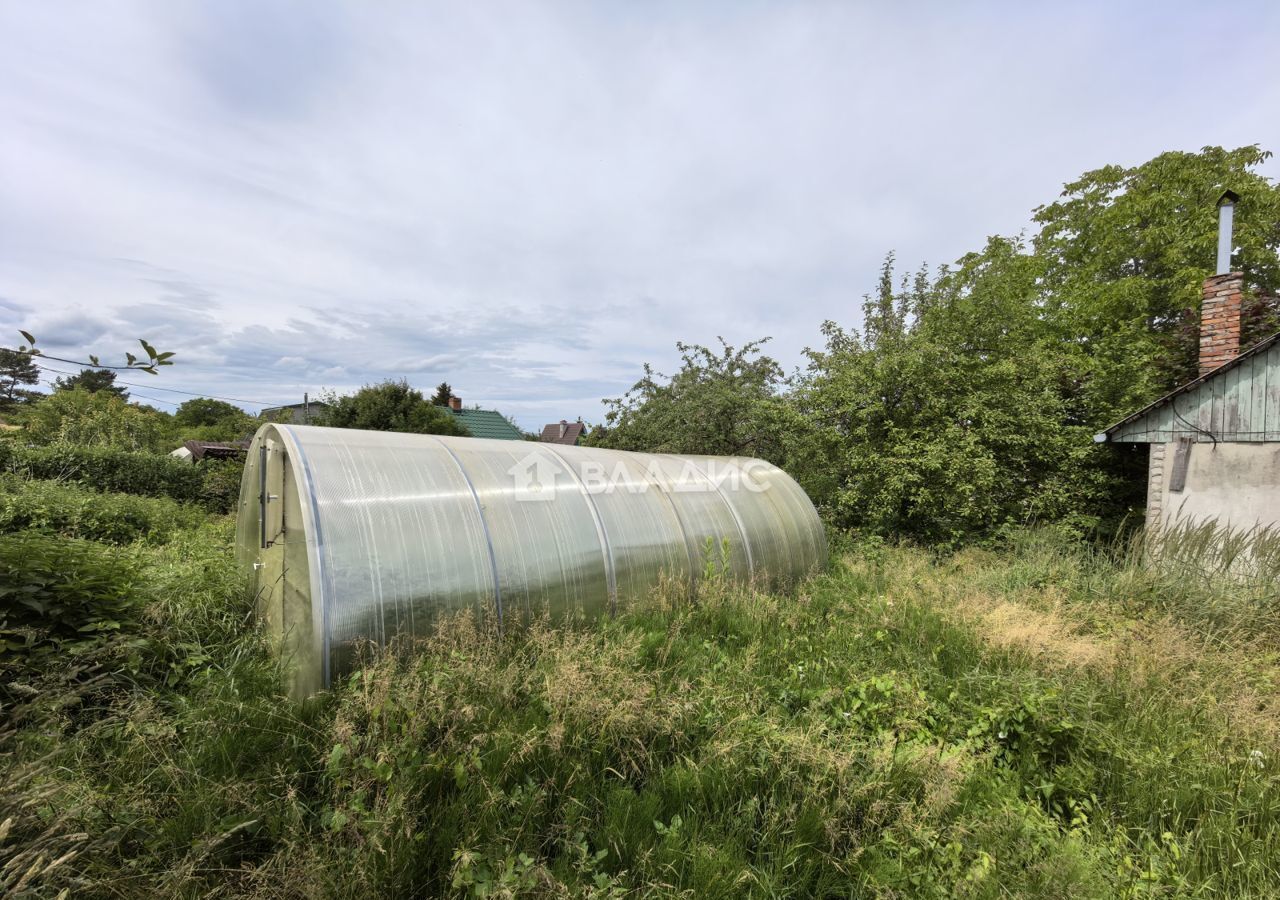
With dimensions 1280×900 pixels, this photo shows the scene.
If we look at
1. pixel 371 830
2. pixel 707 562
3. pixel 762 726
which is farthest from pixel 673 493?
pixel 371 830

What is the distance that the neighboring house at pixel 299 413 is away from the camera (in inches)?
1154

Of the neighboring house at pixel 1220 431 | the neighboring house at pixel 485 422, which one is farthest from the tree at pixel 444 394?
the neighboring house at pixel 1220 431

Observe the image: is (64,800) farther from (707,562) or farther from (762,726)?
(707,562)

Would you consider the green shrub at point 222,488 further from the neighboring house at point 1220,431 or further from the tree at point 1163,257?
the tree at point 1163,257

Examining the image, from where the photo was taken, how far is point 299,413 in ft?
108

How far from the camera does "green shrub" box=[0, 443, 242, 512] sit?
11062mm

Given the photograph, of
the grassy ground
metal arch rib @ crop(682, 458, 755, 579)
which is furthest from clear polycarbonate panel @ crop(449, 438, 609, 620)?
metal arch rib @ crop(682, 458, 755, 579)

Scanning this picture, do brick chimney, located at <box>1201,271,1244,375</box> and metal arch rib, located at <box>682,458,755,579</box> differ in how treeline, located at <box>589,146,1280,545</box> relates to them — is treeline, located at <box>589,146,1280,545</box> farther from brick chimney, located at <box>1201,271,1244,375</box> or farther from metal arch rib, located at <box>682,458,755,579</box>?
metal arch rib, located at <box>682,458,755,579</box>

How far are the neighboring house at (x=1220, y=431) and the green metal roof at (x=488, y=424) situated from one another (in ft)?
108

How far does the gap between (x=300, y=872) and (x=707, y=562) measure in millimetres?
4426

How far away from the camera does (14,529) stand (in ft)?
23.5

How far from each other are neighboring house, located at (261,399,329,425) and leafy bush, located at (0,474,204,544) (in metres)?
19.3

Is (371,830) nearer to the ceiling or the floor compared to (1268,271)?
nearer to the floor

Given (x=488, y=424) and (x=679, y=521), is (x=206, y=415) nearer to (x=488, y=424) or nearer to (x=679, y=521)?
(x=488, y=424)
